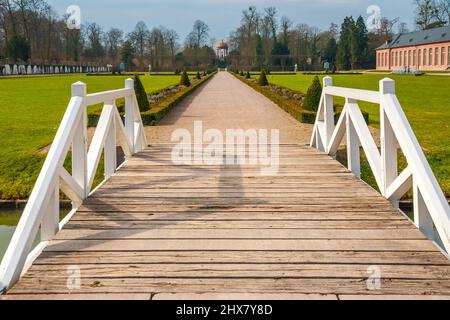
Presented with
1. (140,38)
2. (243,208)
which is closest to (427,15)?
(140,38)

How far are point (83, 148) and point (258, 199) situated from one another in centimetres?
156

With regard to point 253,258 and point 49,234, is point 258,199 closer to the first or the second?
point 253,258

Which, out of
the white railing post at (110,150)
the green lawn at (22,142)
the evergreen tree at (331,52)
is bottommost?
the green lawn at (22,142)

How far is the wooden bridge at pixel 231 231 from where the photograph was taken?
2689 millimetres

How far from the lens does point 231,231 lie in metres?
3.58

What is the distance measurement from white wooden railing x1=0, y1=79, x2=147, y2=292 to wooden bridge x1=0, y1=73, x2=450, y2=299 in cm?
1

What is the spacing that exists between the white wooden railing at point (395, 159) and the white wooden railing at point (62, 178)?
2424mm

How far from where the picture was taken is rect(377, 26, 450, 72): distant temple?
6525cm

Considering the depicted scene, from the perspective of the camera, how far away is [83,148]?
4211 mm

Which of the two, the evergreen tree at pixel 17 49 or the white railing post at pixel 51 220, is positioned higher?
the evergreen tree at pixel 17 49

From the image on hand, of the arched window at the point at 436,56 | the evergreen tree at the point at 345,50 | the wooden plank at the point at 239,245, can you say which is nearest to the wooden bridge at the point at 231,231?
the wooden plank at the point at 239,245

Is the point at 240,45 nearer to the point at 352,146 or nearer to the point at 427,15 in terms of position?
the point at 427,15

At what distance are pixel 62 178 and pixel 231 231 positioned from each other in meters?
1.29

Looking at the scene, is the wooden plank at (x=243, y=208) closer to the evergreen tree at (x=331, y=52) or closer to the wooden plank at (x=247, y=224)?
the wooden plank at (x=247, y=224)
